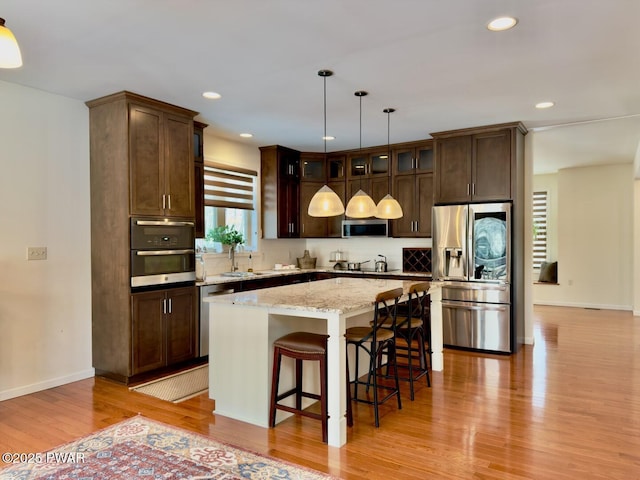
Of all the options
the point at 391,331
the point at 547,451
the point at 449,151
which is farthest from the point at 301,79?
the point at 547,451

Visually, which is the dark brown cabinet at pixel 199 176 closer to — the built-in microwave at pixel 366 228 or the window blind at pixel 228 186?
the window blind at pixel 228 186

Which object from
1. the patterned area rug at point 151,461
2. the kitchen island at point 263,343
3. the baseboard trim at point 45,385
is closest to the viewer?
the patterned area rug at point 151,461

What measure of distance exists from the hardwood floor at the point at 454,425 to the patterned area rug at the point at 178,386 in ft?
0.50

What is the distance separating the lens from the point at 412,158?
6.20m

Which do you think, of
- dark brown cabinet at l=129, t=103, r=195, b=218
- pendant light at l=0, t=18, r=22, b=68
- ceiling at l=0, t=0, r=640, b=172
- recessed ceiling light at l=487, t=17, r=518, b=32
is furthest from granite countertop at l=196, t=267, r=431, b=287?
recessed ceiling light at l=487, t=17, r=518, b=32

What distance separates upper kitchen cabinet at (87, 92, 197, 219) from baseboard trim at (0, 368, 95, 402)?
159 cm

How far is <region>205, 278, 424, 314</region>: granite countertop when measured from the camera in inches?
117

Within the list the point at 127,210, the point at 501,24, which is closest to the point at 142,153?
the point at 127,210

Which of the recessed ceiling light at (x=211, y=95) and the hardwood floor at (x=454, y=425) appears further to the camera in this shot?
the recessed ceiling light at (x=211, y=95)

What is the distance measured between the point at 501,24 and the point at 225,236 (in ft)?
13.2

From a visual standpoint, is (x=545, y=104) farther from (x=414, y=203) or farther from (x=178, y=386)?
(x=178, y=386)

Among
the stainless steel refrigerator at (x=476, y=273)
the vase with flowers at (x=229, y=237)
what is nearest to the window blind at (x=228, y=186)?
the vase with flowers at (x=229, y=237)

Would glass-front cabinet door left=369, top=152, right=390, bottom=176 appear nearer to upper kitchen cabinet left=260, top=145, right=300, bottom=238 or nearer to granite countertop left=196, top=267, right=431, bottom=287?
upper kitchen cabinet left=260, top=145, right=300, bottom=238

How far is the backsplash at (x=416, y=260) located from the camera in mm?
6402
